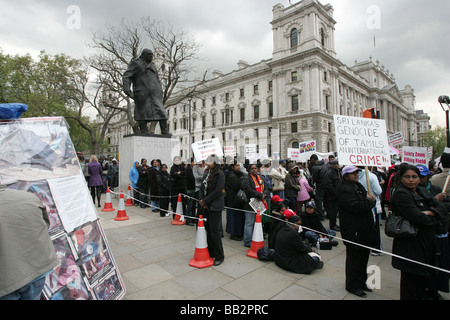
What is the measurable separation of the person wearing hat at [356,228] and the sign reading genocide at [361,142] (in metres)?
0.43

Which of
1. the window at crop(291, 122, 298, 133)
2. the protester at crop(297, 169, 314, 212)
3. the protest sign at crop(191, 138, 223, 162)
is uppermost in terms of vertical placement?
the window at crop(291, 122, 298, 133)

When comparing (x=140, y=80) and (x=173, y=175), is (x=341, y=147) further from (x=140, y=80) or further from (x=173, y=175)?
(x=140, y=80)

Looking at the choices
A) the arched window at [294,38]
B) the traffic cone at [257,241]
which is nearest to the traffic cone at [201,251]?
the traffic cone at [257,241]

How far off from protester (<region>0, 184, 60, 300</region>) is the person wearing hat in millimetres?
3468

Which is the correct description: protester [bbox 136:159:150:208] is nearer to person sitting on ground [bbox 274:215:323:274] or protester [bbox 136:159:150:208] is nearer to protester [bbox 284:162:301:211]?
protester [bbox 284:162:301:211]

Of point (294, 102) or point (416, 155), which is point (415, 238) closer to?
point (416, 155)

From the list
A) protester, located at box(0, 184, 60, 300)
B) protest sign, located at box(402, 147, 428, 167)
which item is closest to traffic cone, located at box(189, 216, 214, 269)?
protester, located at box(0, 184, 60, 300)

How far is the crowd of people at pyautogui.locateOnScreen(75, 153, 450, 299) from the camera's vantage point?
9.36 ft

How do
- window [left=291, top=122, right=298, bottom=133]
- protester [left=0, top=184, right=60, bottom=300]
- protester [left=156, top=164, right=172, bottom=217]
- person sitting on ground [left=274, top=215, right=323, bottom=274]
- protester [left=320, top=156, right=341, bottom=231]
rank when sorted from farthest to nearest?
window [left=291, top=122, right=298, bottom=133]
protester [left=156, top=164, right=172, bottom=217]
protester [left=320, top=156, right=341, bottom=231]
person sitting on ground [left=274, top=215, right=323, bottom=274]
protester [left=0, top=184, right=60, bottom=300]

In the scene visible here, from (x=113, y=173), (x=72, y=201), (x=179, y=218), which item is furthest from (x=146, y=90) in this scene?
(x=72, y=201)

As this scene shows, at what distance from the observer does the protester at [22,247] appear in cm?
177

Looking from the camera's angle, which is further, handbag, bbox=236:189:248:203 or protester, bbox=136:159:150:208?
protester, bbox=136:159:150:208
